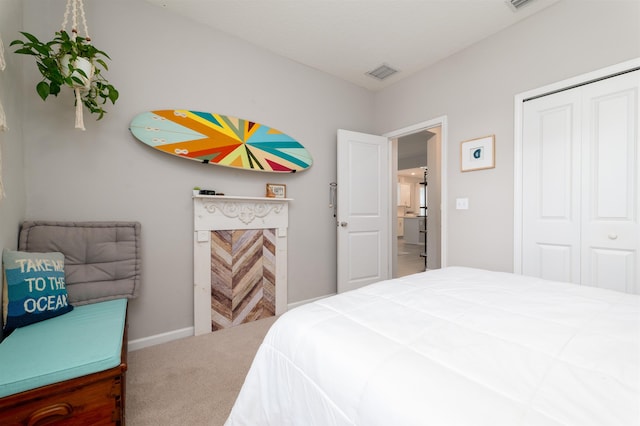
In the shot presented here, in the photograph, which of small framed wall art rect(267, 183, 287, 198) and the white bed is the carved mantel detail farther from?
the white bed

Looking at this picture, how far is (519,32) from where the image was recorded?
2406 millimetres

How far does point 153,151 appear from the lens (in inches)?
89.3

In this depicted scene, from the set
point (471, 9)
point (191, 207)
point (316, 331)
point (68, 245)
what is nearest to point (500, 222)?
point (471, 9)

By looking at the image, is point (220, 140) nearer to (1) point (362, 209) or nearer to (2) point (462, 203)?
(1) point (362, 209)

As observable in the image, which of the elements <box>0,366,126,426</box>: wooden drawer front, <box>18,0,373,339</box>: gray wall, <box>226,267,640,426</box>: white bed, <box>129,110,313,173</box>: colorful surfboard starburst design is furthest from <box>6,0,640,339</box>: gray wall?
<box>226,267,640,426</box>: white bed

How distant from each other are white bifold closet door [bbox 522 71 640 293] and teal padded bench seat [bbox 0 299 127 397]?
3.00 m

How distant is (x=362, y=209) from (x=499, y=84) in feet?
6.07

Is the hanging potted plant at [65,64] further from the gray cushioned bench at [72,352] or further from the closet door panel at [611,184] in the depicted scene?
the closet door panel at [611,184]

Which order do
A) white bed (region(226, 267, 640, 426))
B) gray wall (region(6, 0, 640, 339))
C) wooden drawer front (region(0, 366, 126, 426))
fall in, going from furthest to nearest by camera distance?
1. gray wall (region(6, 0, 640, 339))
2. wooden drawer front (region(0, 366, 126, 426))
3. white bed (region(226, 267, 640, 426))

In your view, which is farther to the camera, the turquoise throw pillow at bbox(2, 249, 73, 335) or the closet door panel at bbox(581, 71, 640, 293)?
the closet door panel at bbox(581, 71, 640, 293)

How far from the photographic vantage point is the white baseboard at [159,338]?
7.11 ft

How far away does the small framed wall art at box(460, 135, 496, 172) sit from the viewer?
8.46 feet

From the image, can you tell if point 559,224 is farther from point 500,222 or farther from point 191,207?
point 191,207

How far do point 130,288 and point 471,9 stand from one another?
3492mm
